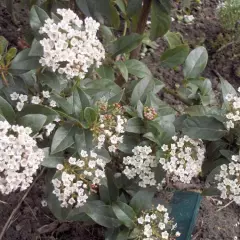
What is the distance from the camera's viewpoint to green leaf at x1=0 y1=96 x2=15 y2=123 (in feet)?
5.15

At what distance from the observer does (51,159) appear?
1626mm

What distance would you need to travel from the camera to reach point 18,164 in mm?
1433

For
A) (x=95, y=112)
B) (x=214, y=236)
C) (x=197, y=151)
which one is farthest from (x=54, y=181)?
(x=214, y=236)

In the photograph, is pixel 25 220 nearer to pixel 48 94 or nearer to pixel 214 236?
pixel 48 94

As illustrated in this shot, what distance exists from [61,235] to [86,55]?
3.42ft

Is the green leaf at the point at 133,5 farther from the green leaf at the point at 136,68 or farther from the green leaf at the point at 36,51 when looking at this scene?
the green leaf at the point at 36,51

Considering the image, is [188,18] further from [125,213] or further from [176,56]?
[125,213]

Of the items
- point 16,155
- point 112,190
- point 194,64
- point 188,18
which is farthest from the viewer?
point 188,18

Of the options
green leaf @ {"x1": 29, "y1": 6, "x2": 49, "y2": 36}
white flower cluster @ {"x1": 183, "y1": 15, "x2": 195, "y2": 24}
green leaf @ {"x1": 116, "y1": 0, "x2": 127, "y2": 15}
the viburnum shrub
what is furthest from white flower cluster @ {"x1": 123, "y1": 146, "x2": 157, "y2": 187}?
white flower cluster @ {"x1": 183, "y1": 15, "x2": 195, "y2": 24}

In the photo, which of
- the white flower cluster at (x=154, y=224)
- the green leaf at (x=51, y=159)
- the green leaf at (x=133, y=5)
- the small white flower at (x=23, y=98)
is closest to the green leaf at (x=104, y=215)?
the white flower cluster at (x=154, y=224)

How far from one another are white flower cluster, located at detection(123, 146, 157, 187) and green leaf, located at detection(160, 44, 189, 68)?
616 mm

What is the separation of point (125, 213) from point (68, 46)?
670 mm

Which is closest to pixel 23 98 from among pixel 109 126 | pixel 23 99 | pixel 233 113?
pixel 23 99

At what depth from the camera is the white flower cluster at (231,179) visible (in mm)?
1660
